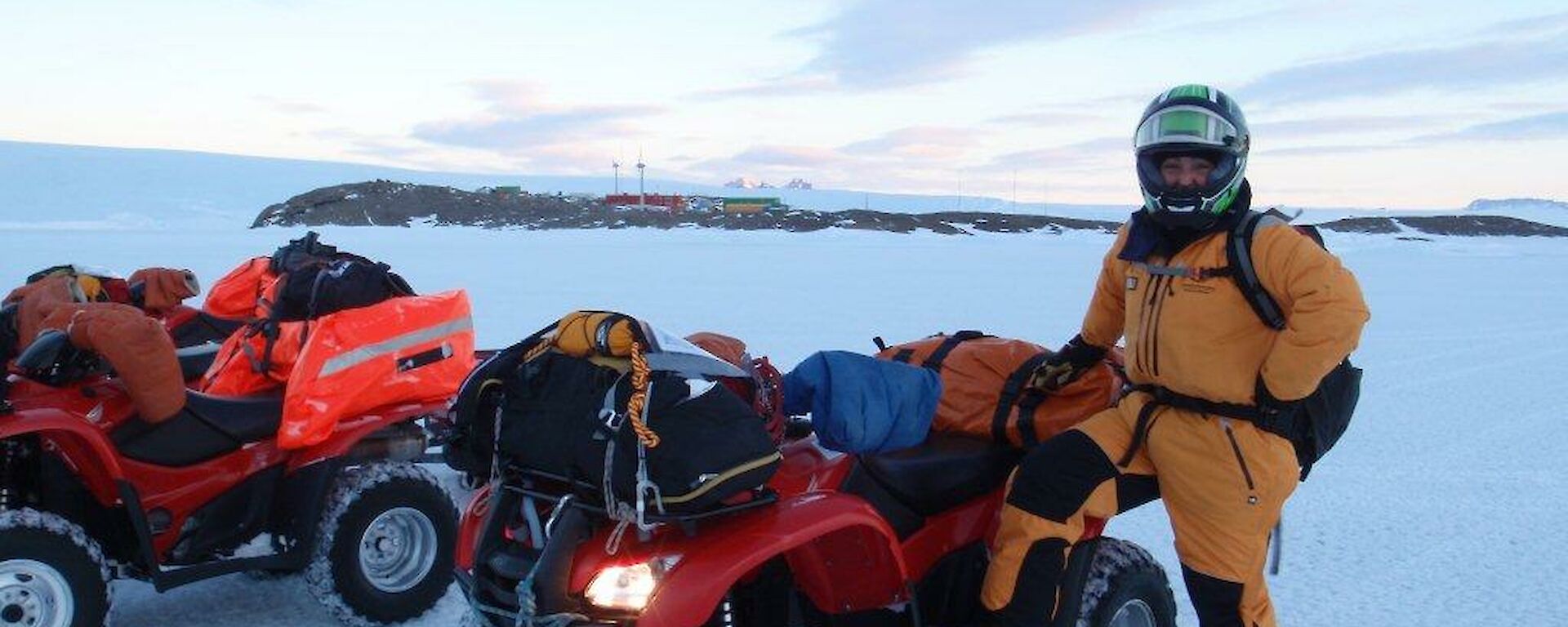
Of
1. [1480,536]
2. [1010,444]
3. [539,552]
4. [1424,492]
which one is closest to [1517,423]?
[1424,492]

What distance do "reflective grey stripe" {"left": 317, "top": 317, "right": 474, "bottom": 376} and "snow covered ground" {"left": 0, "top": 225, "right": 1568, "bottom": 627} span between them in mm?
888

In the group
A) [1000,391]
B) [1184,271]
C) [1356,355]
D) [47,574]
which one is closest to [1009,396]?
[1000,391]

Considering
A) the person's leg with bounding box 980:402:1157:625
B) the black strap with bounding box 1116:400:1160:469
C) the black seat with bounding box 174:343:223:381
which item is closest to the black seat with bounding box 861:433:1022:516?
the person's leg with bounding box 980:402:1157:625

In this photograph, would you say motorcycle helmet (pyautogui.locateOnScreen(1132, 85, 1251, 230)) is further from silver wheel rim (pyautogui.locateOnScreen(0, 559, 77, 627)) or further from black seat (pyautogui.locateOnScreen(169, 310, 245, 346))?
black seat (pyautogui.locateOnScreen(169, 310, 245, 346))

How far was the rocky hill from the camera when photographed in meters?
36.2

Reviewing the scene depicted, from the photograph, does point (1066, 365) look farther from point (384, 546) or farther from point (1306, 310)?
point (384, 546)

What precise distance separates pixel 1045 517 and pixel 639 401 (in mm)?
1230

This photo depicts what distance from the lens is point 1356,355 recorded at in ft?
34.7

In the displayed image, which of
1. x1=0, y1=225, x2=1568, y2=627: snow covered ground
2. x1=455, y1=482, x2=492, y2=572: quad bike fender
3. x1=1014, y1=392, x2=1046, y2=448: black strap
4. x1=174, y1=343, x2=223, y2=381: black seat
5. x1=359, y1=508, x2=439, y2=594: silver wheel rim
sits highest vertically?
x1=1014, y1=392, x2=1046, y2=448: black strap

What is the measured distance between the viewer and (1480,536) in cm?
506

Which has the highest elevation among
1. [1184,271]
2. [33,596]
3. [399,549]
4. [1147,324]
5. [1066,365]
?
[1184,271]

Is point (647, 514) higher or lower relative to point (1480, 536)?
higher

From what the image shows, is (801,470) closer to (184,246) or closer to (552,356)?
(552,356)

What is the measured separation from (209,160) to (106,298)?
82.0m
